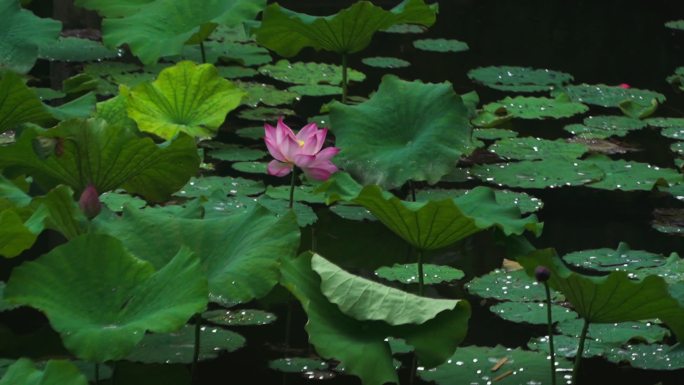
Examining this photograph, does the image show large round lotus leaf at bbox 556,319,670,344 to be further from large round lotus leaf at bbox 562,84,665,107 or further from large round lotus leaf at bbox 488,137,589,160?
large round lotus leaf at bbox 562,84,665,107

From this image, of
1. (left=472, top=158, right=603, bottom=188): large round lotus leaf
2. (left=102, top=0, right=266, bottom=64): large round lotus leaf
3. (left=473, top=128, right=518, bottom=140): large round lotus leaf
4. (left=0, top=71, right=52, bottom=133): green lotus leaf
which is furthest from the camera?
(left=473, top=128, right=518, bottom=140): large round lotus leaf

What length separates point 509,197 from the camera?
3.19 m

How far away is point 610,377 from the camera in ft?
7.57

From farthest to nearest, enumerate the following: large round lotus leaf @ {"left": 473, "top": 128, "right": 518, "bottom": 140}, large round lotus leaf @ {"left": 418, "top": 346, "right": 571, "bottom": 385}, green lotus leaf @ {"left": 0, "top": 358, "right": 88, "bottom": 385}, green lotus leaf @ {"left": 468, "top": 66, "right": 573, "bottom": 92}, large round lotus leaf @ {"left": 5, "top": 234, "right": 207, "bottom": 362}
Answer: green lotus leaf @ {"left": 468, "top": 66, "right": 573, "bottom": 92} < large round lotus leaf @ {"left": 473, "top": 128, "right": 518, "bottom": 140} < large round lotus leaf @ {"left": 418, "top": 346, "right": 571, "bottom": 385} < large round lotus leaf @ {"left": 5, "top": 234, "right": 207, "bottom": 362} < green lotus leaf @ {"left": 0, "top": 358, "right": 88, "bottom": 385}

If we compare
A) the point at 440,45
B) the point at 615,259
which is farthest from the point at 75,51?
the point at 615,259

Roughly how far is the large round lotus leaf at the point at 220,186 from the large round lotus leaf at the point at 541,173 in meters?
0.57

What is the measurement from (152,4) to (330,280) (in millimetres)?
1906

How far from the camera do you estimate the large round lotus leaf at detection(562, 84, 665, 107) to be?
4.14 metres

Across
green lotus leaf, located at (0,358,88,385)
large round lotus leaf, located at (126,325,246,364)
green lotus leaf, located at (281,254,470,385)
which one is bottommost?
large round lotus leaf, located at (126,325,246,364)

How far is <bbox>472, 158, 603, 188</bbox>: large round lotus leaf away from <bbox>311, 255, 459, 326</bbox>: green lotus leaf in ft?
4.25

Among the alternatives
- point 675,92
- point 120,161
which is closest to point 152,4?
point 120,161

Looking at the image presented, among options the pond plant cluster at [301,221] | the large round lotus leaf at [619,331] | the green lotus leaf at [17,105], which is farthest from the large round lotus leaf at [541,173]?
the green lotus leaf at [17,105]

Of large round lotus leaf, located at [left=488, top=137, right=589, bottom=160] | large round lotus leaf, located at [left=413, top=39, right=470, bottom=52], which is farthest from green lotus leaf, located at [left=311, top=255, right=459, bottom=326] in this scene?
large round lotus leaf, located at [left=413, top=39, right=470, bottom=52]

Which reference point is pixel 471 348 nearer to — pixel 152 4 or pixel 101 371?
pixel 101 371
